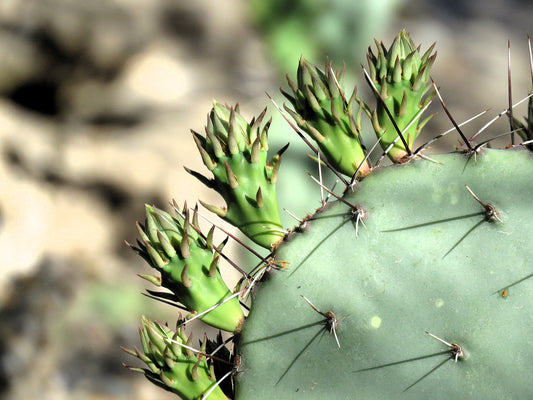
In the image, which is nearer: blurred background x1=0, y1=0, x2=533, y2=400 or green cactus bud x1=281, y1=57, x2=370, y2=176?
green cactus bud x1=281, y1=57, x2=370, y2=176

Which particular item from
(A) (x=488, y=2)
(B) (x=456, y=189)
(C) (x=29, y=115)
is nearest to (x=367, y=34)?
(B) (x=456, y=189)

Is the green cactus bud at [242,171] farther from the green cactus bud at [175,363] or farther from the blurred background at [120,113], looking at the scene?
the blurred background at [120,113]

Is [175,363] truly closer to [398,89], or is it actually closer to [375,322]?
[375,322]

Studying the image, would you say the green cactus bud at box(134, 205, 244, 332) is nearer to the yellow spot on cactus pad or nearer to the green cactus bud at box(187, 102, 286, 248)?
the green cactus bud at box(187, 102, 286, 248)

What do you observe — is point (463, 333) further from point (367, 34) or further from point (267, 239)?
point (367, 34)

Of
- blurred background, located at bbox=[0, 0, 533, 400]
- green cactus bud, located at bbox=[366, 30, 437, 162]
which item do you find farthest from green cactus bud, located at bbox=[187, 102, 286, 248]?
blurred background, located at bbox=[0, 0, 533, 400]

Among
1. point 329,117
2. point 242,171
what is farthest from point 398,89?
point 242,171
